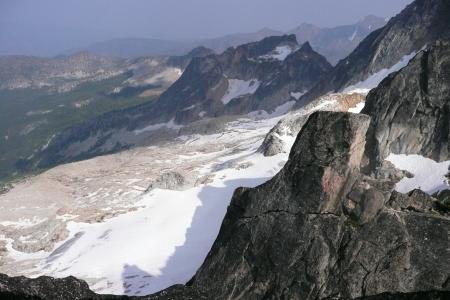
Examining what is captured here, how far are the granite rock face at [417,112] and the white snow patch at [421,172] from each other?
0.94 m

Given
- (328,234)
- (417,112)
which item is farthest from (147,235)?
(328,234)

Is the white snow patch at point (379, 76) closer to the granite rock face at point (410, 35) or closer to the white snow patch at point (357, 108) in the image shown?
the granite rock face at point (410, 35)

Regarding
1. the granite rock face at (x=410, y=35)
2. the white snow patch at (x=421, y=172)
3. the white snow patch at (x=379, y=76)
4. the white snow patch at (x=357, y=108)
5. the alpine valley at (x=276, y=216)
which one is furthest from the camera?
the granite rock face at (x=410, y=35)

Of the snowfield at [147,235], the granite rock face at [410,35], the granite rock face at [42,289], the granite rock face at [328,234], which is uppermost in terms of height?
the granite rock face at [410,35]

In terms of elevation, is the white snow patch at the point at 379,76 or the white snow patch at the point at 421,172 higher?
the white snow patch at the point at 379,76

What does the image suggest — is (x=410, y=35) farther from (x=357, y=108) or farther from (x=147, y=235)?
(x=147, y=235)

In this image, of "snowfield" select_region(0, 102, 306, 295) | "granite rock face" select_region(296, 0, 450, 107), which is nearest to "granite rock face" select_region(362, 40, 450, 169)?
"snowfield" select_region(0, 102, 306, 295)

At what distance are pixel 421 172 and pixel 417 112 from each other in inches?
350

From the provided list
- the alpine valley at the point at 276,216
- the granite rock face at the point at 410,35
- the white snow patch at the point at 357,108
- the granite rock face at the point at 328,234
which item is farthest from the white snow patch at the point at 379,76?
the granite rock face at the point at 328,234

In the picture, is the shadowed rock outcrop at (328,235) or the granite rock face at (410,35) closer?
the shadowed rock outcrop at (328,235)

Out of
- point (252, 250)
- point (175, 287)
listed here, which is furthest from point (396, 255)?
point (175, 287)

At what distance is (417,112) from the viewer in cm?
7431

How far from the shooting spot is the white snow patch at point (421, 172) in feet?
220

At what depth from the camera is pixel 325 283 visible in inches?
1372
